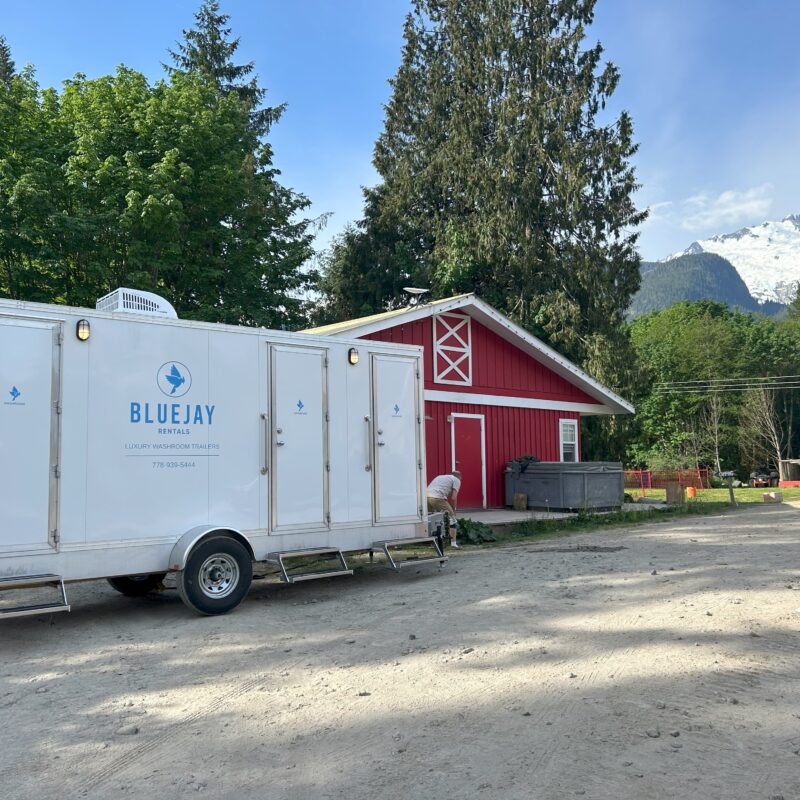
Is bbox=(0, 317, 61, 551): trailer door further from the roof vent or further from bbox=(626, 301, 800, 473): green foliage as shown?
bbox=(626, 301, 800, 473): green foliage

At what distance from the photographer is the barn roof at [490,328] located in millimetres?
17172

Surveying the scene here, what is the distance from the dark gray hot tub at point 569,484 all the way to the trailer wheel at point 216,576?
11565 millimetres

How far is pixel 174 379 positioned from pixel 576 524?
36.4 ft

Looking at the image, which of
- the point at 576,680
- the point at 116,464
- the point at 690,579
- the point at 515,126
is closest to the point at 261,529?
the point at 116,464

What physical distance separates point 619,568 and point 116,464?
21.0ft

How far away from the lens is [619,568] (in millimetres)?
9898

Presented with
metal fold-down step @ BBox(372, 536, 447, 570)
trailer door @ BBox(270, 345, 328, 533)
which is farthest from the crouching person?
trailer door @ BBox(270, 345, 328, 533)

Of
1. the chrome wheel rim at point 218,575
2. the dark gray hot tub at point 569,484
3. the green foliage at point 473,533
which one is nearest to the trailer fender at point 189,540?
the chrome wheel rim at point 218,575

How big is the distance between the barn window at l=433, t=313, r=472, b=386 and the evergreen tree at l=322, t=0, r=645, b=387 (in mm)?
13354

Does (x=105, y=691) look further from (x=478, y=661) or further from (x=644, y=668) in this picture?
(x=644, y=668)

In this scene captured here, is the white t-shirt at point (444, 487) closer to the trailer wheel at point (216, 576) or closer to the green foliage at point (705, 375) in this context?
the trailer wheel at point (216, 576)

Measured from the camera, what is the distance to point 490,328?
66.1 ft

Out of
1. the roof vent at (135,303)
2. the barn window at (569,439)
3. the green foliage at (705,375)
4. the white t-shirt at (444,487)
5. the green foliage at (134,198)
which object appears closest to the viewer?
the roof vent at (135,303)

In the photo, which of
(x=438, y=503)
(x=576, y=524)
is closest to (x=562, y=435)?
(x=576, y=524)
